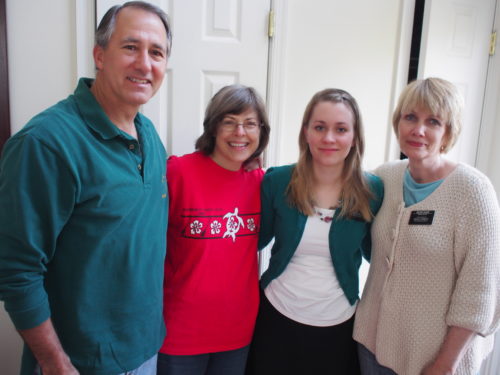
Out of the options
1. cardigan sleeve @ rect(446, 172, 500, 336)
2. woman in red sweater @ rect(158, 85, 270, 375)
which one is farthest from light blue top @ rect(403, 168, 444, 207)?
woman in red sweater @ rect(158, 85, 270, 375)

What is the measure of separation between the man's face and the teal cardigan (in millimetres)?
614

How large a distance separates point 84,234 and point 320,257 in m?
0.79

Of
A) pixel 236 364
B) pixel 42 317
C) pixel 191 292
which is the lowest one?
pixel 236 364

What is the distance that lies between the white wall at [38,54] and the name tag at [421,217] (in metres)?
1.44

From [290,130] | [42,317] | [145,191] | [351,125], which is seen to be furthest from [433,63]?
[42,317]

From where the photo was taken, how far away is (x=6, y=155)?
79cm

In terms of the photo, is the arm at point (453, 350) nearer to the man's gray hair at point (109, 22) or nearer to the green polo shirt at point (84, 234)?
the green polo shirt at point (84, 234)

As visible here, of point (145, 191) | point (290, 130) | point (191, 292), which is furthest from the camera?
point (290, 130)

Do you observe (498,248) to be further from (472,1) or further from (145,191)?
(472,1)

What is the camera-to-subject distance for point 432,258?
109cm

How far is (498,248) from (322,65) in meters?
1.24

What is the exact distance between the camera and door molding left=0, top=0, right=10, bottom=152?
138 centimetres

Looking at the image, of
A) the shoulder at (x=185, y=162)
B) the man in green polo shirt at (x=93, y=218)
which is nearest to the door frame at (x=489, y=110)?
the shoulder at (x=185, y=162)

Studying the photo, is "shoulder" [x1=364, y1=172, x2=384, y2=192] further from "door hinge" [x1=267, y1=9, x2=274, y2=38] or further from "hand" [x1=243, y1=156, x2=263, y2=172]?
"door hinge" [x1=267, y1=9, x2=274, y2=38]
